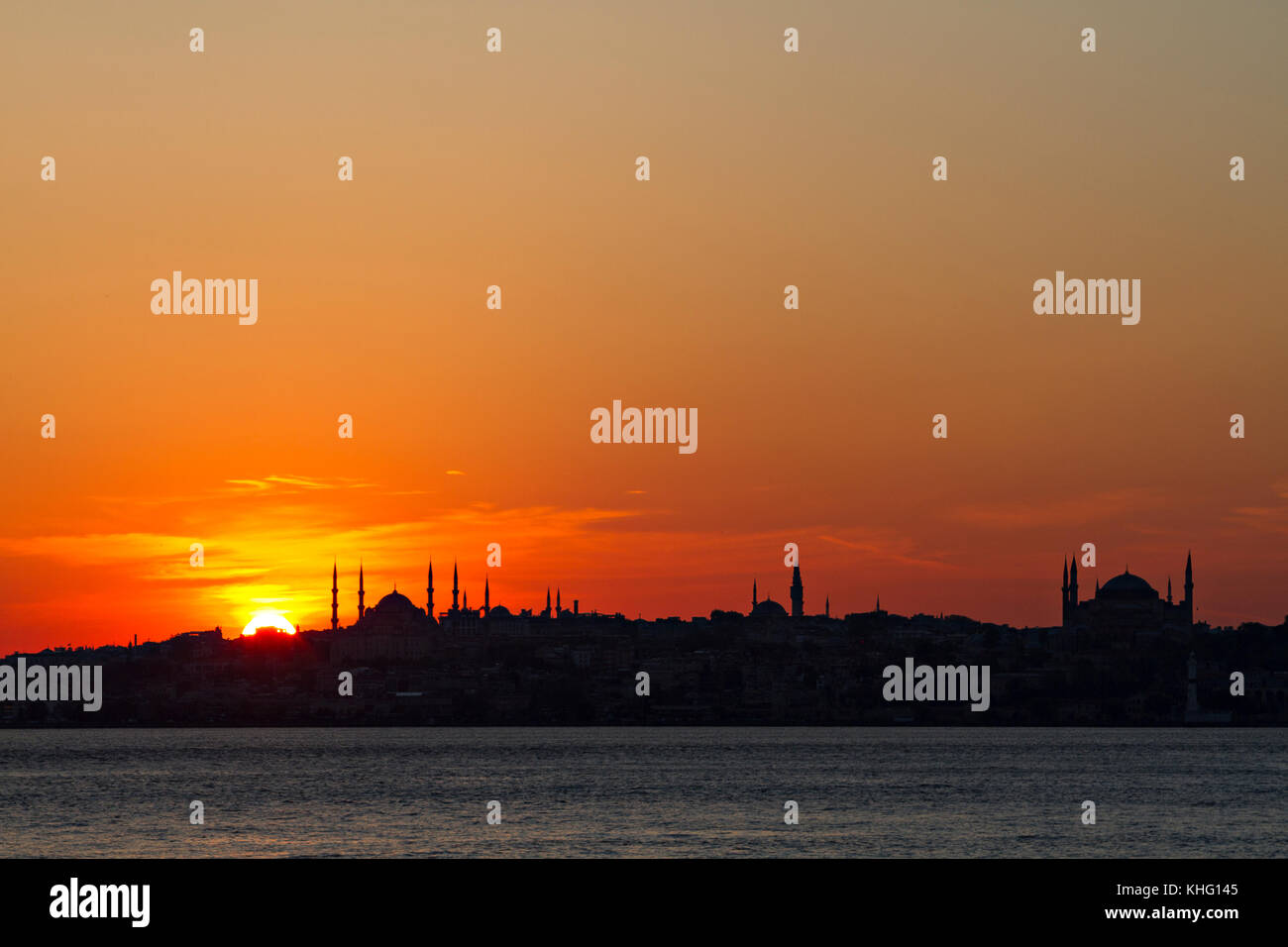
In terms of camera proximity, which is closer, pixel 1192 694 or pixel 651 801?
pixel 651 801

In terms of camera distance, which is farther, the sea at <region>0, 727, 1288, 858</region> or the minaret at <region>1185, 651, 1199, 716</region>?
the minaret at <region>1185, 651, 1199, 716</region>

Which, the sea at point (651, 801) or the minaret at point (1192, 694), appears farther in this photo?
the minaret at point (1192, 694)
